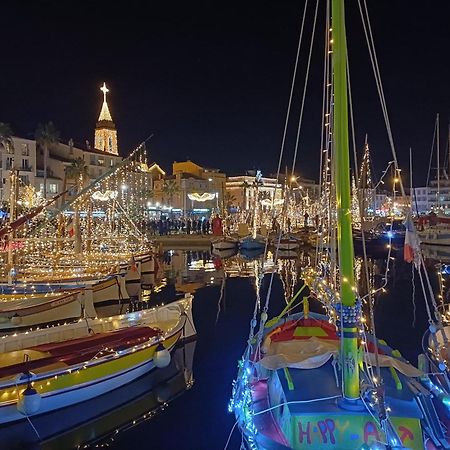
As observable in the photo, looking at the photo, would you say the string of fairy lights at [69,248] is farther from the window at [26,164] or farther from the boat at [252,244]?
the window at [26,164]

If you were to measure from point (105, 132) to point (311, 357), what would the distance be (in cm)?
9268

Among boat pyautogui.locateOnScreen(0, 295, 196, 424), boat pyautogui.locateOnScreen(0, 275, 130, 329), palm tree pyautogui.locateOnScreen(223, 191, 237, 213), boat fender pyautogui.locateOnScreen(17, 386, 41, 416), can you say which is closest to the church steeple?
palm tree pyautogui.locateOnScreen(223, 191, 237, 213)

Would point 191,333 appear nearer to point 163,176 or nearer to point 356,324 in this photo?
point 356,324

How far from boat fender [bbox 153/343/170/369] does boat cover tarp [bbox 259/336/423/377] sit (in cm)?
490

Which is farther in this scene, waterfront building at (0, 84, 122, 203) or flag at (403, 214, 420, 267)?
waterfront building at (0, 84, 122, 203)

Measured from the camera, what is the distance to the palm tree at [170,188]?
96500 mm

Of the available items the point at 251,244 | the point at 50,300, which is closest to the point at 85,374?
the point at 50,300

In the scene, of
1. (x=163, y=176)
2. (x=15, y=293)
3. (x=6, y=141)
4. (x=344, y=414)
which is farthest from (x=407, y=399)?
(x=163, y=176)

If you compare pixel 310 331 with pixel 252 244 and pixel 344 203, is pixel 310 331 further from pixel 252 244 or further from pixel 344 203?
pixel 252 244

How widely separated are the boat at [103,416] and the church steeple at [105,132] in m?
85.8

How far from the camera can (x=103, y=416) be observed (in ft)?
34.3

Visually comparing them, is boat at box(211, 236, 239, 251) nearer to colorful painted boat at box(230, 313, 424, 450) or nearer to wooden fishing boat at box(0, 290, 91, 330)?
wooden fishing boat at box(0, 290, 91, 330)

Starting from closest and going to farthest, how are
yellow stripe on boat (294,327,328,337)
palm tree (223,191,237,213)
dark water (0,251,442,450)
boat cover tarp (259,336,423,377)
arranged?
boat cover tarp (259,336,423,377)
yellow stripe on boat (294,327,328,337)
dark water (0,251,442,450)
palm tree (223,191,237,213)

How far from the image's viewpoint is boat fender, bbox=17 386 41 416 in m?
9.30
